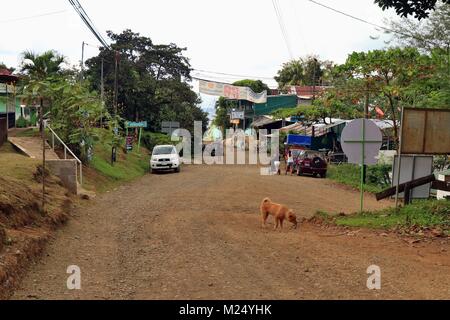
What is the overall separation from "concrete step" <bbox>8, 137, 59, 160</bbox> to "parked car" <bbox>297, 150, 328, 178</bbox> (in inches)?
590

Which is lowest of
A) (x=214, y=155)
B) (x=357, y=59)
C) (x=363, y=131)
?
(x=214, y=155)

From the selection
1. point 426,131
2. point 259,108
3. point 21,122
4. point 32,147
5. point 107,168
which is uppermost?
point 259,108

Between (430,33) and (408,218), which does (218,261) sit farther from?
(430,33)

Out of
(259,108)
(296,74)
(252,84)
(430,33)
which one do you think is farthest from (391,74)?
(252,84)

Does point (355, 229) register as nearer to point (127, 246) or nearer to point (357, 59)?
point (127, 246)

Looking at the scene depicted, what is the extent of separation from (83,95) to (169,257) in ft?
50.6

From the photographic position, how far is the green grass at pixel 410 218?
1021 cm

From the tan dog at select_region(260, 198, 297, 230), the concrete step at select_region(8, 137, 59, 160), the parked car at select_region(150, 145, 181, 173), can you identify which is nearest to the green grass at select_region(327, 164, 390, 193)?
the parked car at select_region(150, 145, 181, 173)

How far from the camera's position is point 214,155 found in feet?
159

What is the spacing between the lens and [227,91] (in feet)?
185

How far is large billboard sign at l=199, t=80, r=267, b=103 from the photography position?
173 ft

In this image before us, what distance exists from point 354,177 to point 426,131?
16.3 metres

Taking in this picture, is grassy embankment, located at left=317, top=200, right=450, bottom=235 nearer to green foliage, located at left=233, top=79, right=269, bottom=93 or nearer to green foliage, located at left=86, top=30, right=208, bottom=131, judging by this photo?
green foliage, located at left=86, top=30, right=208, bottom=131
